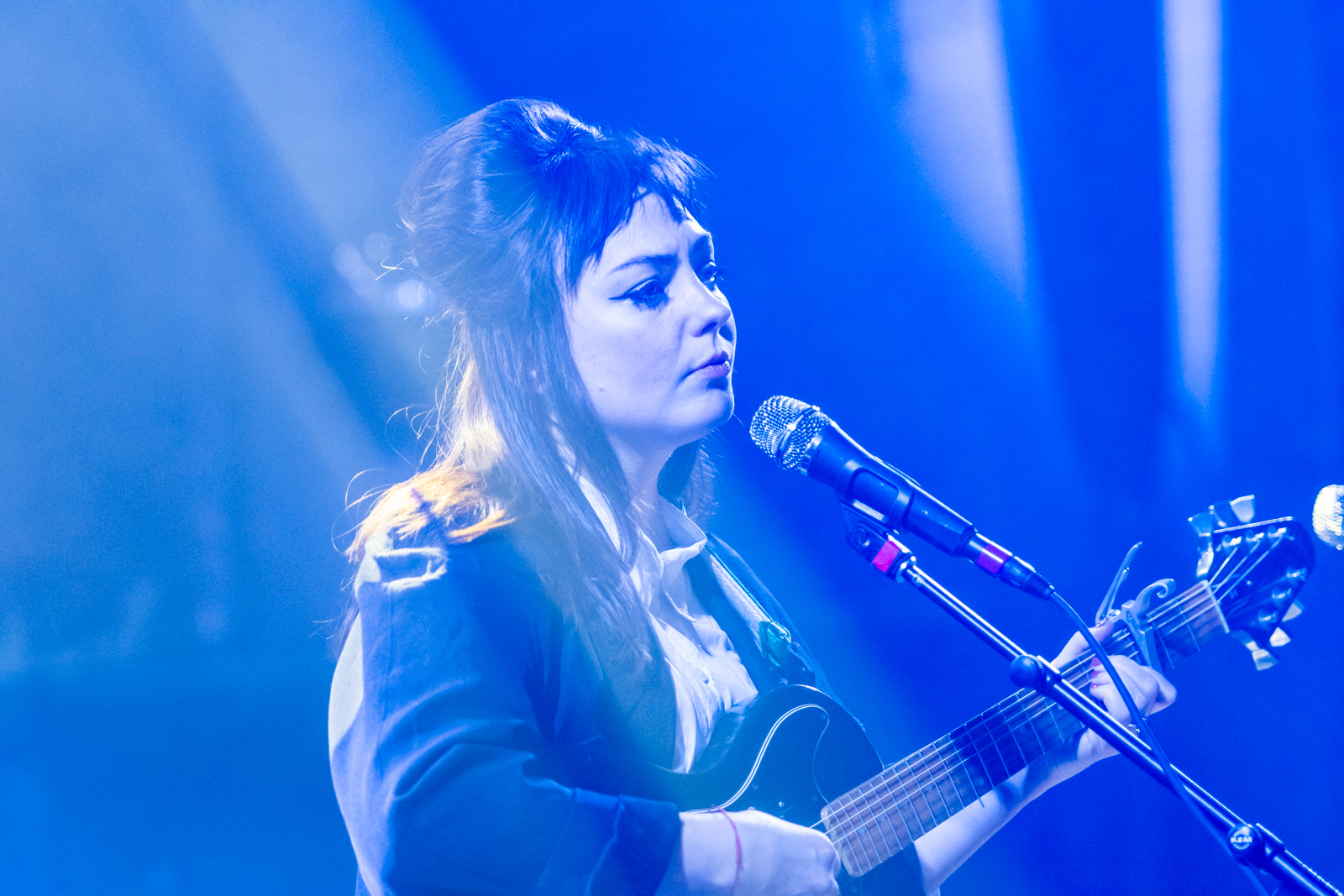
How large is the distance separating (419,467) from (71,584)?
0.83 m

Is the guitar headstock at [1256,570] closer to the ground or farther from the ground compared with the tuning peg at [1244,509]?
closer to the ground

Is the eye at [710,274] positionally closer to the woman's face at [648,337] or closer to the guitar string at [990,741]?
the woman's face at [648,337]

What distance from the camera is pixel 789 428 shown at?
1155mm

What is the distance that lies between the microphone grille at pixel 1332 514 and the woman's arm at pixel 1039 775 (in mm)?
349

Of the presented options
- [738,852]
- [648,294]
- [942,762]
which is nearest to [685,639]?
[738,852]

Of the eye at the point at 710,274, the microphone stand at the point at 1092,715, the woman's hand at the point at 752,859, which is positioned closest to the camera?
the microphone stand at the point at 1092,715

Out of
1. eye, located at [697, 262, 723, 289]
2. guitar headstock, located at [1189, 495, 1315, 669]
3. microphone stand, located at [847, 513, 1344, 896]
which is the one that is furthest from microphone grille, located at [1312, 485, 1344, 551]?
eye, located at [697, 262, 723, 289]

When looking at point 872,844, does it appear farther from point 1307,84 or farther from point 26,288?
point 1307,84

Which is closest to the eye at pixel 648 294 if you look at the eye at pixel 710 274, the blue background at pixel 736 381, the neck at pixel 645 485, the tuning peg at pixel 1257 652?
the eye at pixel 710 274

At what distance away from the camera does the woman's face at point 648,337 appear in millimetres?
1314

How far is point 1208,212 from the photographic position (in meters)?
2.33

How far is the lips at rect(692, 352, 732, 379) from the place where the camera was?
1352mm

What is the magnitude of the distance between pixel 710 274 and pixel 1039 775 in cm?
112

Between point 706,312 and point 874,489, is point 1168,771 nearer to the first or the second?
point 874,489
